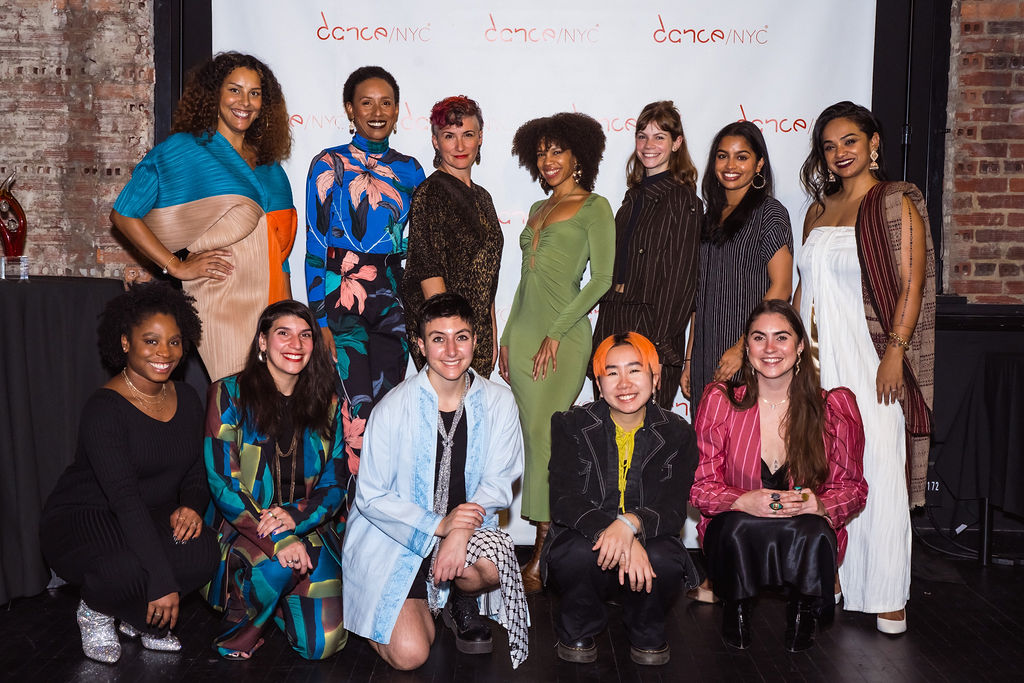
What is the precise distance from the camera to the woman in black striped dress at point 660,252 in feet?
10.7

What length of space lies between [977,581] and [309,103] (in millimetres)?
3470

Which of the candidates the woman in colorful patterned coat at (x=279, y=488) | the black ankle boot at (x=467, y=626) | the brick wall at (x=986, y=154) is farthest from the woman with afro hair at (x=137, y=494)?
the brick wall at (x=986, y=154)

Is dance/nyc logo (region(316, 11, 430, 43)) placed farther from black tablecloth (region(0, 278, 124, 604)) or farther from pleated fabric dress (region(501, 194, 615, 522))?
black tablecloth (region(0, 278, 124, 604))

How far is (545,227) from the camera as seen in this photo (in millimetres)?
3398

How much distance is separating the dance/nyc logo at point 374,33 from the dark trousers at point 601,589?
236 centimetres

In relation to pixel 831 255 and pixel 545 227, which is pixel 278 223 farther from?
pixel 831 255

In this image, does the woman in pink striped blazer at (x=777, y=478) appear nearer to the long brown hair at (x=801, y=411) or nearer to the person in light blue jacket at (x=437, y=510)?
the long brown hair at (x=801, y=411)

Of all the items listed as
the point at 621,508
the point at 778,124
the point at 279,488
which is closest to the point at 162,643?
the point at 279,488

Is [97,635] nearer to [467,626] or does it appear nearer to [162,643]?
[162,643]

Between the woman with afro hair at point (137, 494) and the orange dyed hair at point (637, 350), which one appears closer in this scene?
the woman with afro hair at point (137, 494)

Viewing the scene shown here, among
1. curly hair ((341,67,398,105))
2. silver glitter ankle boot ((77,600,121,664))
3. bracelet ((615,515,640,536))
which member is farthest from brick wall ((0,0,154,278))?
bracelet ((615,515,640,536))

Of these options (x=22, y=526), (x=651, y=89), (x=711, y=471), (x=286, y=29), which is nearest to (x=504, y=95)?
(x=651, y=89)

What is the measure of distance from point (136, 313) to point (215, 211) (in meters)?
0.53

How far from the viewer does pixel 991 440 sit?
366 centimetres
